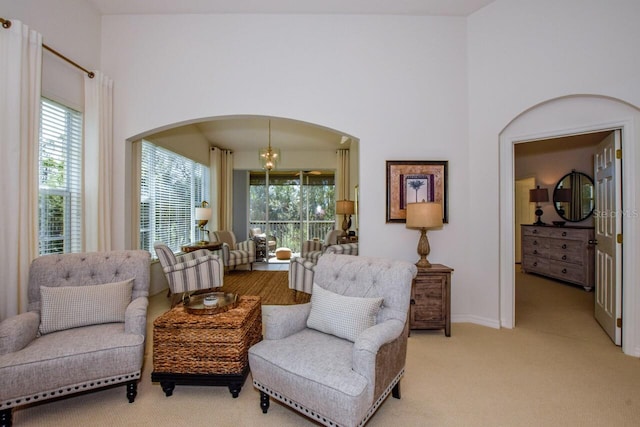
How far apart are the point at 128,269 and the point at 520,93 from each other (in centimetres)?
409

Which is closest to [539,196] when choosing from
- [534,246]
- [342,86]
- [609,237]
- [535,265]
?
[534,246]

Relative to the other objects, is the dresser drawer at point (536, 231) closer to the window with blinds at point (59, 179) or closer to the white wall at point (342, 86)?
the white wall at point (342, 86)

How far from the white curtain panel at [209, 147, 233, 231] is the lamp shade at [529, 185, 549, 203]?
6.59m

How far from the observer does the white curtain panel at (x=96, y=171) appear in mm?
3244

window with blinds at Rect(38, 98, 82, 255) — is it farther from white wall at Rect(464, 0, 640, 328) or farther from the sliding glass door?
the sliding glass door

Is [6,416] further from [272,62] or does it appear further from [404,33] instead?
[404,33]

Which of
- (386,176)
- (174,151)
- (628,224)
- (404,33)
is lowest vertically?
(628,224)

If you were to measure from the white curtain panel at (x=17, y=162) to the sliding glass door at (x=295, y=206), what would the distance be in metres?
5.34

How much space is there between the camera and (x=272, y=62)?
3.57 metres

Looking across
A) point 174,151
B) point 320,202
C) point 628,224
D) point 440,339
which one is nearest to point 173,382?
point 440,339

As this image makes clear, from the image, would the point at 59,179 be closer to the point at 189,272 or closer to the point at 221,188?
the point at 189,272

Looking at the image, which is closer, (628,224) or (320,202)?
(628,224)

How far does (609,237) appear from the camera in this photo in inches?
121

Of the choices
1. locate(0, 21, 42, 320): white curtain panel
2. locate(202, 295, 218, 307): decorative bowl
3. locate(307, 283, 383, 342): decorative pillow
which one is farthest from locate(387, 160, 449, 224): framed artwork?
locate(0, 21, 42, 320): white curtain panel
